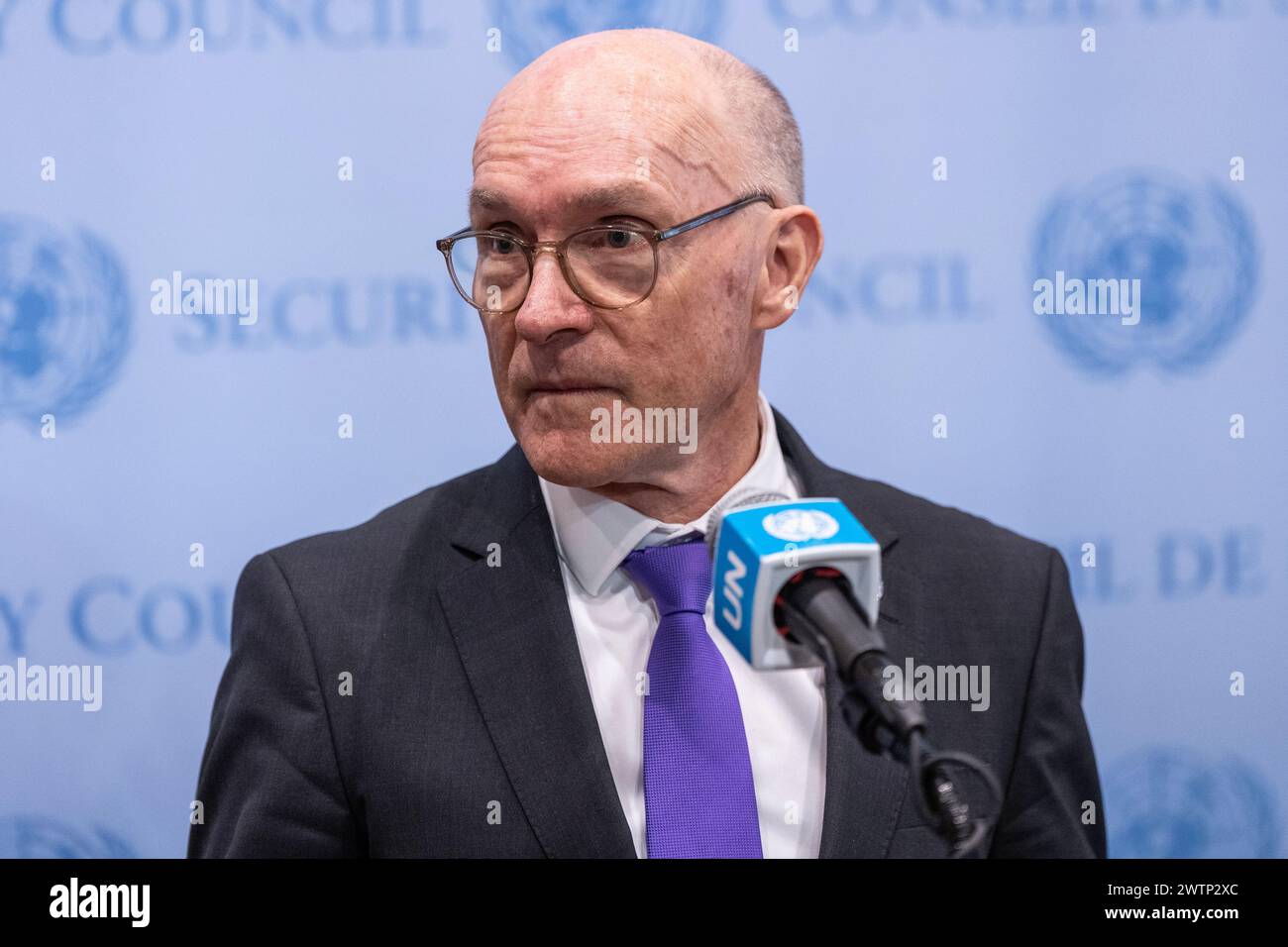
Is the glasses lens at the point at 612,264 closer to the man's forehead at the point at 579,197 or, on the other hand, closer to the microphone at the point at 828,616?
the man's forehead at the point at 579,197

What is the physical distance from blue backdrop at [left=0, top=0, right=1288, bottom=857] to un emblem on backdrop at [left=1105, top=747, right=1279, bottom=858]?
11mm

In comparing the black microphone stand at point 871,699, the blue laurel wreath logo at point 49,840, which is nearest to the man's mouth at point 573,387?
the black microphone stand at point 871,699

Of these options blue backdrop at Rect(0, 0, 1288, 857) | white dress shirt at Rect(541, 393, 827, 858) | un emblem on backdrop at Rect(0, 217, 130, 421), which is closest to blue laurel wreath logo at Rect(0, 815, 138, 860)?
blue backdrop at Rect(0, 0, 1288, 857)

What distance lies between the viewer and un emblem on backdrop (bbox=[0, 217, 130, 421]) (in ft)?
6.92

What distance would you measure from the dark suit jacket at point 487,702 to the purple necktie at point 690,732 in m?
0.07

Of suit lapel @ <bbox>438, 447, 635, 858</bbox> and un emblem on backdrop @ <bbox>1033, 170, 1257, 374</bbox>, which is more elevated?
un emblem on backdrop @ <bbox>1033, 170, 1257, 374</bbox>

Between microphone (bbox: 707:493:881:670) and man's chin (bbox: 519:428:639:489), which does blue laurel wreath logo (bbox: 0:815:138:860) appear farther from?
microphone (bbox: 707:493:881:670)

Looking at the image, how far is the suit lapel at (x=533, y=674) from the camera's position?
163cm
